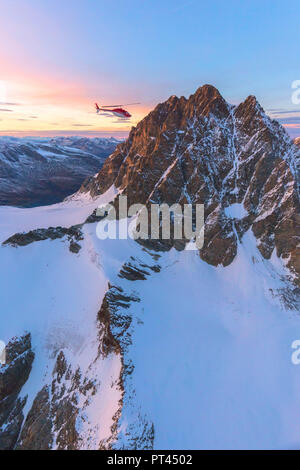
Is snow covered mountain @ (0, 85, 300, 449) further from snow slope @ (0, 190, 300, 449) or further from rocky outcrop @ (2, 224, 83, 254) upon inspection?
rocky outcrop @ (2, 224, 83, 254)

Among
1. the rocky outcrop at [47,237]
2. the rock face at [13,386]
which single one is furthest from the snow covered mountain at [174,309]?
the rocky outcrop at [47,237]

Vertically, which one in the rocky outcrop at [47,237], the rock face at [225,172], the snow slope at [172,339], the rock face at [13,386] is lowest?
the rock face at [13,386]

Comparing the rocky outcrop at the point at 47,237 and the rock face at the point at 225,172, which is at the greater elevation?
the rock face at the point at 225,172

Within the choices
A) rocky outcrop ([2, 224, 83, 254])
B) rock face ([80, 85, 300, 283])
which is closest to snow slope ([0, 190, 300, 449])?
rocky outcrop ([2, 224, 83, 254])

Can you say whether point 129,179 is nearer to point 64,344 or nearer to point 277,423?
point 64,344

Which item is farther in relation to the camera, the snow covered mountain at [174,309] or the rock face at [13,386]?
the rock face at [13,386]

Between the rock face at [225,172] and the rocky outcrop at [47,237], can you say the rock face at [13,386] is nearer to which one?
the rocky outcrop at [47,237]

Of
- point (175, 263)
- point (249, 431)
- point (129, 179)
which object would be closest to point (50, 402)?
point (249, 431)
